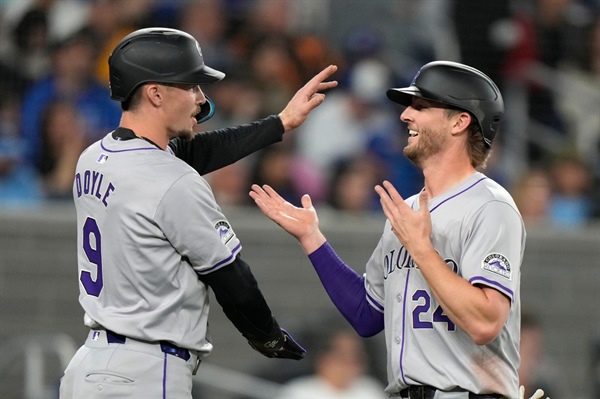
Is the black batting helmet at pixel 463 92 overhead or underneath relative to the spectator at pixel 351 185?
overhead

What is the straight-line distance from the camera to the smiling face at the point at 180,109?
3.95 m

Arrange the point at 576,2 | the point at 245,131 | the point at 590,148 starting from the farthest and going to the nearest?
the point at 576,2 → the point at 590,148 → the point at 245,131

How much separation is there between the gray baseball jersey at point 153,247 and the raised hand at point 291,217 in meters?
0.48

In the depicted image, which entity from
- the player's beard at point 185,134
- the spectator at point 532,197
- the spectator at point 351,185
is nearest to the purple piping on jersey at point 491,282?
the player's beard at point 185,134

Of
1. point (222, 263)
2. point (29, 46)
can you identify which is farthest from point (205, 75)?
point (29, 46)

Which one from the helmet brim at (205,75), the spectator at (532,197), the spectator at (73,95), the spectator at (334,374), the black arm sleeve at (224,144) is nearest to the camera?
the helmet brim at (205,75)

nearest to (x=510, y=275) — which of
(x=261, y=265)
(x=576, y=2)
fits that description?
(x=261, y=265)

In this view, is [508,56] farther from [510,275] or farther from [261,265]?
[510,275]

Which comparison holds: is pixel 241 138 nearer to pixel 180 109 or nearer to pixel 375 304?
pixel 180 109

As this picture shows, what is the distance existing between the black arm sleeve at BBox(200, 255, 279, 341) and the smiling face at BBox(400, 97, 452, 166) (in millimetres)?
738

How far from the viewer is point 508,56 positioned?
10.3 metres

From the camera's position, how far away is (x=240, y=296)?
153 inches

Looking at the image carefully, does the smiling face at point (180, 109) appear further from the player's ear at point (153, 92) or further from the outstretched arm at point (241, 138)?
the outstretched arm at point (241, 138)

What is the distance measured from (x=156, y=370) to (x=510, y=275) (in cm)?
121
